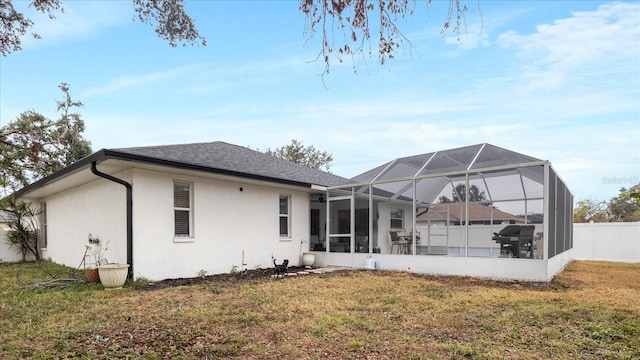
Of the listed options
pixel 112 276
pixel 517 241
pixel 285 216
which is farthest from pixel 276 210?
pixel 517 241

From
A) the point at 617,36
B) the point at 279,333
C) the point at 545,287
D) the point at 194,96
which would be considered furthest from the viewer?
the point at 194,96

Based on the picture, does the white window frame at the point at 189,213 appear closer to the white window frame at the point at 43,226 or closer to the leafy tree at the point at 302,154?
the white window frame at the point at 43,226

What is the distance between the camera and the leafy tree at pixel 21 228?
13.6 m

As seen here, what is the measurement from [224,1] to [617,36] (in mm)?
7102

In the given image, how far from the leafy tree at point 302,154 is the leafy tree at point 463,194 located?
21.5m

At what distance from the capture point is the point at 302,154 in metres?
32.6

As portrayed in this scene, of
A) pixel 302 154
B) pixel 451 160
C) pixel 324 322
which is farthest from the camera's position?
pixel 302 154

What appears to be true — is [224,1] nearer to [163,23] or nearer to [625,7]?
[163,23]

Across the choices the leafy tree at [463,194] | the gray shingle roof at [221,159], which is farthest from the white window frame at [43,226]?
the leafy tree at [463,194]

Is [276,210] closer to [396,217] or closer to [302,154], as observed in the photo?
[396,217]

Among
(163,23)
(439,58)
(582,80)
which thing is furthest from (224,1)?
(582,80)

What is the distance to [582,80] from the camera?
9289 millimetres

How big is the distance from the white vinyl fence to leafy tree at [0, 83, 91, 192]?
2303cm

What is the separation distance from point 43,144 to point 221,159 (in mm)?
11843
